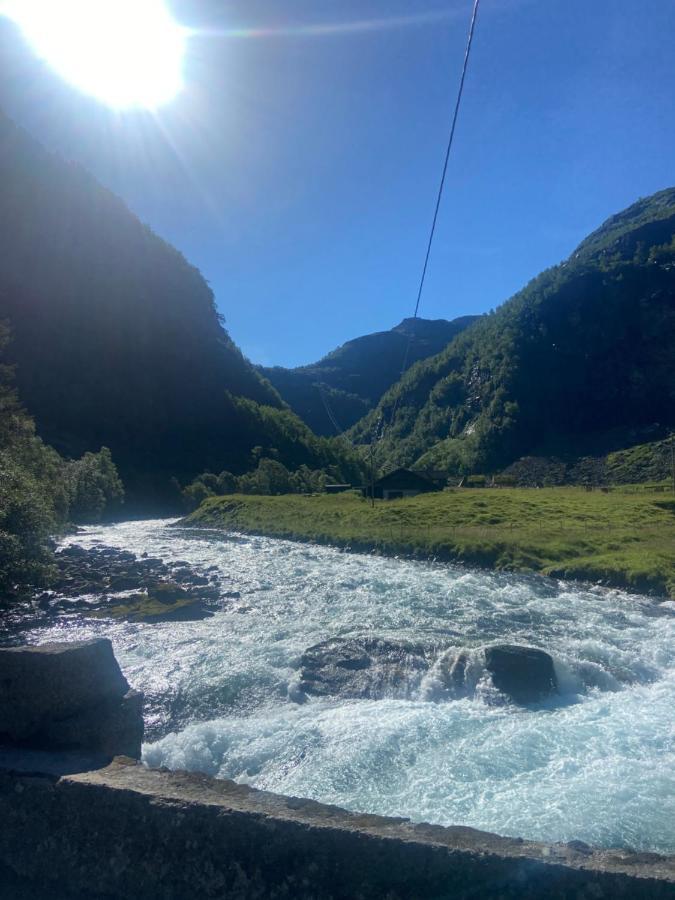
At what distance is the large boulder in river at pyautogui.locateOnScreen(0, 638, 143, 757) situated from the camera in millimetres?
5332

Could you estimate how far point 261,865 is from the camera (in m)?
3.96

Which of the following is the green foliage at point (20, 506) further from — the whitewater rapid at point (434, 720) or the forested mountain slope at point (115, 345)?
the forested mountain slope at point (115, 345)

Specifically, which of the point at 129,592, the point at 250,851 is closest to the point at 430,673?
the point at 250,851

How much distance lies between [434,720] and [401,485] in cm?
6552

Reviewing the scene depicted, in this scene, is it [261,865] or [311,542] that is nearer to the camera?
[261,865]

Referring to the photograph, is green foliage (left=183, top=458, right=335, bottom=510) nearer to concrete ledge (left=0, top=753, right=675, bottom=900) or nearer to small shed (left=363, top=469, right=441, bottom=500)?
small shed (left=363, top=469, right=441, bottom=500)

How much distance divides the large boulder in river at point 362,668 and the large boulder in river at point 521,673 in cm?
164

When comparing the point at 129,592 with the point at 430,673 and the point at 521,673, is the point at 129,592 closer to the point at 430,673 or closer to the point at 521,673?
the point at 430,673

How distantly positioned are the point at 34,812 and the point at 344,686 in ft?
30.8

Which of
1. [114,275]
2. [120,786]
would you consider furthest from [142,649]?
[114,275]

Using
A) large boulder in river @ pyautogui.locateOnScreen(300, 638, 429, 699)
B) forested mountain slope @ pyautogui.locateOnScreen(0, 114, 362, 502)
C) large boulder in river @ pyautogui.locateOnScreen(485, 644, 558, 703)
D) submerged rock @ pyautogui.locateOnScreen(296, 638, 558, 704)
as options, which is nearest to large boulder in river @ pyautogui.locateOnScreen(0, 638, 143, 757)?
submerged rock @ pyautogui.locateOnScreen(296, 638, 558, 704)

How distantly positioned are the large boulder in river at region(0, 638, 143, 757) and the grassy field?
2446 centimetres

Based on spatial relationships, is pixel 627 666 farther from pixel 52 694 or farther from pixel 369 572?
pixel 369 572

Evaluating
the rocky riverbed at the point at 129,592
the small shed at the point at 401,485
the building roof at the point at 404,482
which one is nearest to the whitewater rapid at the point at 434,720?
the rocky riverbed at the point at 129,592
